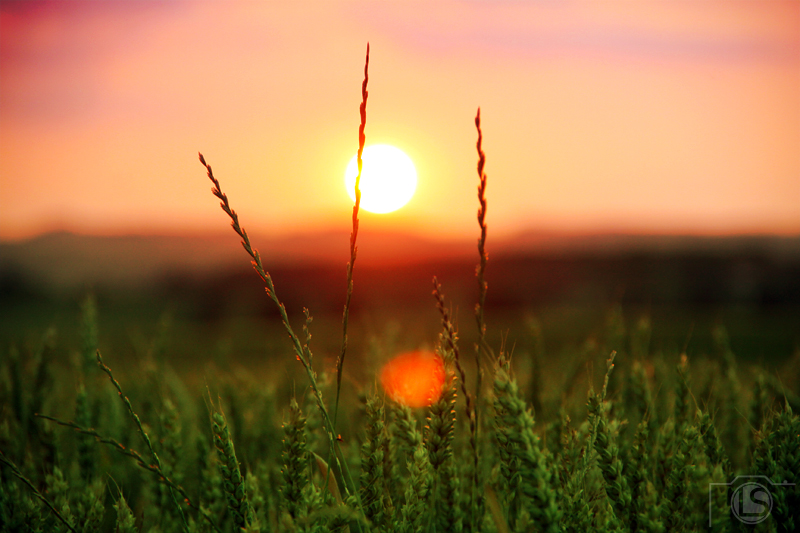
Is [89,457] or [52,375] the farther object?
[52,375]

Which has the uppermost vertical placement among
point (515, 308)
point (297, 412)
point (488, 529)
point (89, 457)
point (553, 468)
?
point (297, 412)

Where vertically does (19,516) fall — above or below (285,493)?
below

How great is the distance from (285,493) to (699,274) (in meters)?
15.1

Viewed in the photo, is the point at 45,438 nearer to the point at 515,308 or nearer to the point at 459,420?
the point at 459,420

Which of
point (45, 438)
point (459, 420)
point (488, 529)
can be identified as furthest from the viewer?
point (459, 420)

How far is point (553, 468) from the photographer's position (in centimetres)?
133

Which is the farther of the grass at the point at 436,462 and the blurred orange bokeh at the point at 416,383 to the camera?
the blurred orange bokeh at the point at 416,383

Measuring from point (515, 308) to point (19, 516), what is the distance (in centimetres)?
1217

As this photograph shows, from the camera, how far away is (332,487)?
54.2 inches

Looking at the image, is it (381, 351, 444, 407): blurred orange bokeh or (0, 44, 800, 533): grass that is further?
(381, 351, 444, 407): blurred orange bokeh

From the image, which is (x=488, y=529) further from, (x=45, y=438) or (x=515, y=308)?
(x=515, y=308)

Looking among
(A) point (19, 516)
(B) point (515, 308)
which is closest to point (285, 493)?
(A) point (19, 516)

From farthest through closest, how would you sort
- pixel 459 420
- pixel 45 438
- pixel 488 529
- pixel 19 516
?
1. pixel 459 420
2. pixel 45 438
3. pixel 19 516
4. pixel 488 529

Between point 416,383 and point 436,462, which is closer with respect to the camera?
point 436,462
